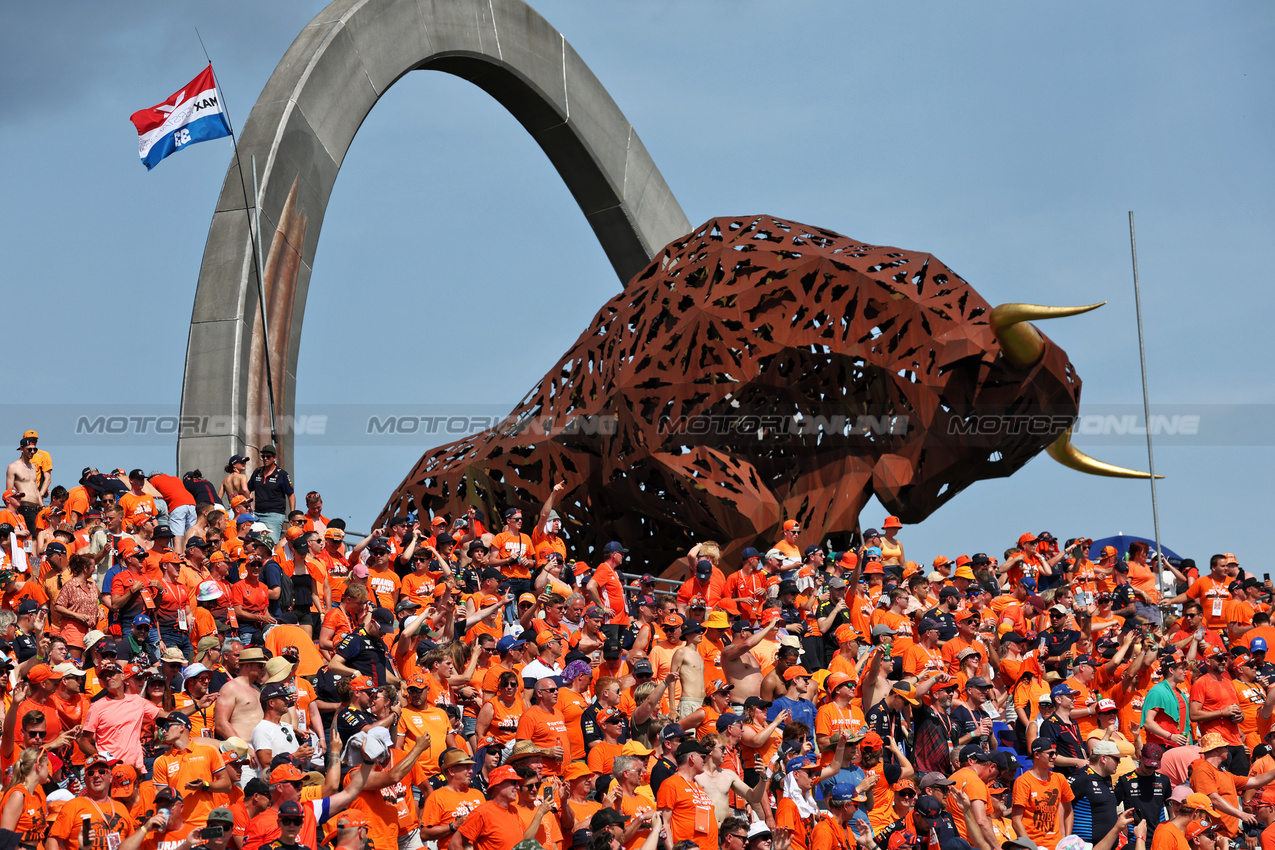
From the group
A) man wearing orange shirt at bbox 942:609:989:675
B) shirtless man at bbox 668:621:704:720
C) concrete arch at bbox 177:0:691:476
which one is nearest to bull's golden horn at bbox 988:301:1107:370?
man wearing orange shirt at bbox 942:609:989:675

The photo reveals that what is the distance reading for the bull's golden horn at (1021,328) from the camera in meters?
18.4

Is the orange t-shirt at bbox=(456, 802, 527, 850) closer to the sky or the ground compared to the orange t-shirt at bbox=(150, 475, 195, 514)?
closer to the ground

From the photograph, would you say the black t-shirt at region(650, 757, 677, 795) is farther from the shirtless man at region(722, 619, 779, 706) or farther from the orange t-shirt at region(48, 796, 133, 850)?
the orange t-shirt at region(48, 796, 133, 850)

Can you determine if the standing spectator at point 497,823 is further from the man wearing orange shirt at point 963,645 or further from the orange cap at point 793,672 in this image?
the man wearing orange shirt at point 963,645

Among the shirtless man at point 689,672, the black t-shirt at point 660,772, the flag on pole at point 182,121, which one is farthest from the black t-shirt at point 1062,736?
the flag on pole at point 182,121

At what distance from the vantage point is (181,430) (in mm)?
22469

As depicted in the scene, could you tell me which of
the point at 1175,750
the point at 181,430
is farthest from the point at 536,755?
the point at 181,430

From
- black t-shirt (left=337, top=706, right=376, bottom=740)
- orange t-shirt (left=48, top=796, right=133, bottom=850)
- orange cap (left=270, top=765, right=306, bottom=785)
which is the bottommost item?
orange t-shirt (left=48, top=796, right=133, bottom=850)

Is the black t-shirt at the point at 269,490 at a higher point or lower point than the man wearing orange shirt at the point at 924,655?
higher

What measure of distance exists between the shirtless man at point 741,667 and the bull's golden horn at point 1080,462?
389 inches

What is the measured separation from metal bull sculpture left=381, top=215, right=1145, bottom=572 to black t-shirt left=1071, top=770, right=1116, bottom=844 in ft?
25.4

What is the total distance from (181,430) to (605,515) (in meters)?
6.73

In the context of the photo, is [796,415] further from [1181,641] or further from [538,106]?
[538,106]

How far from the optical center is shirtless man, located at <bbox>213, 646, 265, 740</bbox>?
9.80 m
